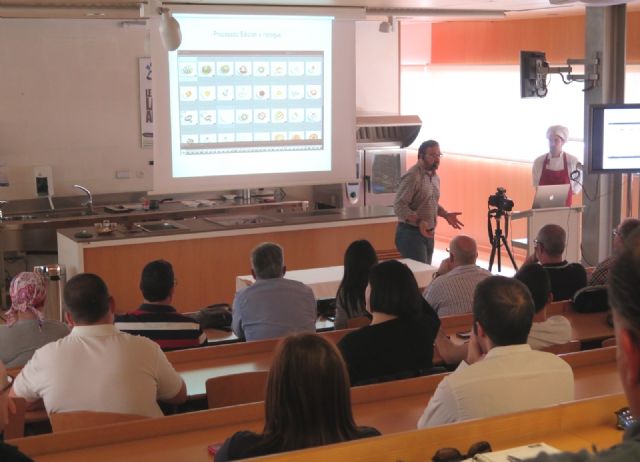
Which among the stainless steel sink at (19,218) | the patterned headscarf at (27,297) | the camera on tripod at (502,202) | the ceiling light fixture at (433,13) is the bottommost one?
the patterned headscarf at (27,297)

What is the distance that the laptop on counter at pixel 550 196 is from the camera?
8.70 meters

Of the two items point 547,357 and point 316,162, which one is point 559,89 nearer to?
point 316,162

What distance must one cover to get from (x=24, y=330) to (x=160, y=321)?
61cm

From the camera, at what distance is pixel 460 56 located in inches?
Result: 486

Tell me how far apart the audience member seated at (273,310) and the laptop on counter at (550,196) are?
442cm

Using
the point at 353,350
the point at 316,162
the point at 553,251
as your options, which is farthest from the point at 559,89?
the point at 353,350

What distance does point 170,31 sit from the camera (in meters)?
6.48

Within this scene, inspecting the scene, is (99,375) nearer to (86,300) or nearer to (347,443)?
(86,300)

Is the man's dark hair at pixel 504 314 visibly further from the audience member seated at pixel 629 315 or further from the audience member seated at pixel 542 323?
the audience member seated at pixel 629 315

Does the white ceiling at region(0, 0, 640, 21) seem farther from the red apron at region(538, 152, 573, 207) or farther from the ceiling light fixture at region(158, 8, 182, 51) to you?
the red apron at region(538, 152, 573, 207)

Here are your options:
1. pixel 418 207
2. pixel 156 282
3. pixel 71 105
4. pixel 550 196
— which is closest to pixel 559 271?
pixel 156 282

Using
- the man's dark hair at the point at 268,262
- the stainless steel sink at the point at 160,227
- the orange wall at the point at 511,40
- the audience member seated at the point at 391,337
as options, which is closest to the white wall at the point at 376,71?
the orange wall at the point at 511,40

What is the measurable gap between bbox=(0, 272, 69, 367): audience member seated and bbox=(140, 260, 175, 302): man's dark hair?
0.49 m

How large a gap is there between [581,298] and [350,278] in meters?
1.27
